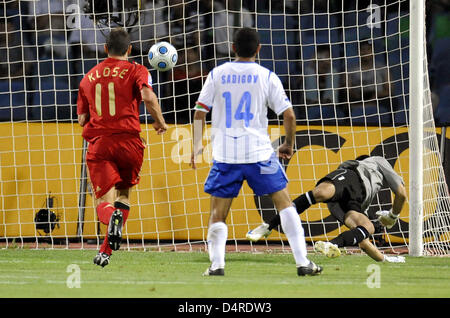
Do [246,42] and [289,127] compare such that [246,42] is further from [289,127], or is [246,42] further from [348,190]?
[348,190]

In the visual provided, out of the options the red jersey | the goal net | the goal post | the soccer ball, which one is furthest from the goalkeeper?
the red jersey

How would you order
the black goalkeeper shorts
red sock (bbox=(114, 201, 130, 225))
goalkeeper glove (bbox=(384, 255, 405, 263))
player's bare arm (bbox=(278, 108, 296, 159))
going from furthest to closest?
1. the black goalkeeper shorts
2. goalkeeper glove (bbox=(384, 255, 405, 263))
3. red sock (bbox=(114, 201, 130, 225))
4. player's bare arm (bbox=(278, 108, 296, 159))

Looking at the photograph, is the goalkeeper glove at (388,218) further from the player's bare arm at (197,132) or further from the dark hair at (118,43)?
the dark hair at (118,43)

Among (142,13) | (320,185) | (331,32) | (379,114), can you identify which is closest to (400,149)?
(379,114)

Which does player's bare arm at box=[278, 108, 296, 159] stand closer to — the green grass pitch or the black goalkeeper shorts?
the green grass pitch

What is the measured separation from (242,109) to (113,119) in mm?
1357

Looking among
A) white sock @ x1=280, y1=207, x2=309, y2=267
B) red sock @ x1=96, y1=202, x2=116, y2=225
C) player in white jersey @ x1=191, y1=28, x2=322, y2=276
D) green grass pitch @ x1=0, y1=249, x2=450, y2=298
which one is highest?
player in white jersey @ x1=191, y1=28, x2=322, y2=276

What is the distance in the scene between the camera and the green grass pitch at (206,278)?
5.34 meters

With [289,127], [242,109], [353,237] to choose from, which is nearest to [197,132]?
[242,109]

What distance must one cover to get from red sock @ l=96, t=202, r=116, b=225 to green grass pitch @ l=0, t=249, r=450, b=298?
414 millimetres

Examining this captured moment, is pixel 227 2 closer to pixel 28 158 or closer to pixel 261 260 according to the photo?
pixel 28 158

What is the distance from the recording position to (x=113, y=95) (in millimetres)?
7227

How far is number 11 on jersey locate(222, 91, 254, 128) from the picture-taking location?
6320 mm

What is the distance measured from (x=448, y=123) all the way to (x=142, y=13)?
4.09 m
